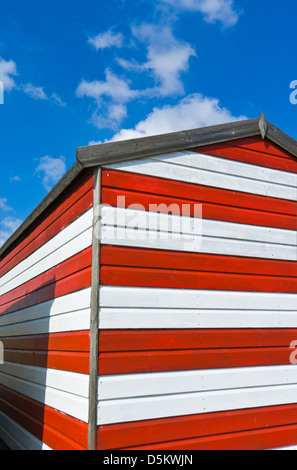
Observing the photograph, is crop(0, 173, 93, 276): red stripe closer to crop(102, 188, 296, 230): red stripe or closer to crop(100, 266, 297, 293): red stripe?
crop(102, 188, 296, 230): red stripe

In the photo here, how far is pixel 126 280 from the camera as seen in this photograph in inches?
168

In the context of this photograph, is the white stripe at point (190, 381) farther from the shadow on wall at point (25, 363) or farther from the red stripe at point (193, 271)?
the shadow on wall at point (25, 363)

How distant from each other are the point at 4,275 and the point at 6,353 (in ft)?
5.60

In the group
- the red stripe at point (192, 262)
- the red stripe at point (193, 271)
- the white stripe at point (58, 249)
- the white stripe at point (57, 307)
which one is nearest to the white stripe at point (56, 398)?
the white stripe at point (57, 307)

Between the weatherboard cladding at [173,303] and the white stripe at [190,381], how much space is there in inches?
0.5

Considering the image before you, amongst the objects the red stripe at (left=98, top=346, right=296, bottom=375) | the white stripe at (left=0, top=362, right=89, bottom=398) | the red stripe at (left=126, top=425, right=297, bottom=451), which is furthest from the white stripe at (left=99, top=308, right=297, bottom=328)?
the red stripe at (left=126, top=425, right=297, bottom=451)

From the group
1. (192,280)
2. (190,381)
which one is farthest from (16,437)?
(192,280)

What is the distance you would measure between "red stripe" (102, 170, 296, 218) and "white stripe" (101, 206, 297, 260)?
25cm

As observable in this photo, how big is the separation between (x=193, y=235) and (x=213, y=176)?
85 cm

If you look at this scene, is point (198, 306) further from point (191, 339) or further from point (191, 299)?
point (191, 339)

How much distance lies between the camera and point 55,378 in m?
4.95

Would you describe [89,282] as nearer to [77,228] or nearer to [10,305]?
[77,228]

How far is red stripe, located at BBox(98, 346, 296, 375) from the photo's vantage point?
406cm
